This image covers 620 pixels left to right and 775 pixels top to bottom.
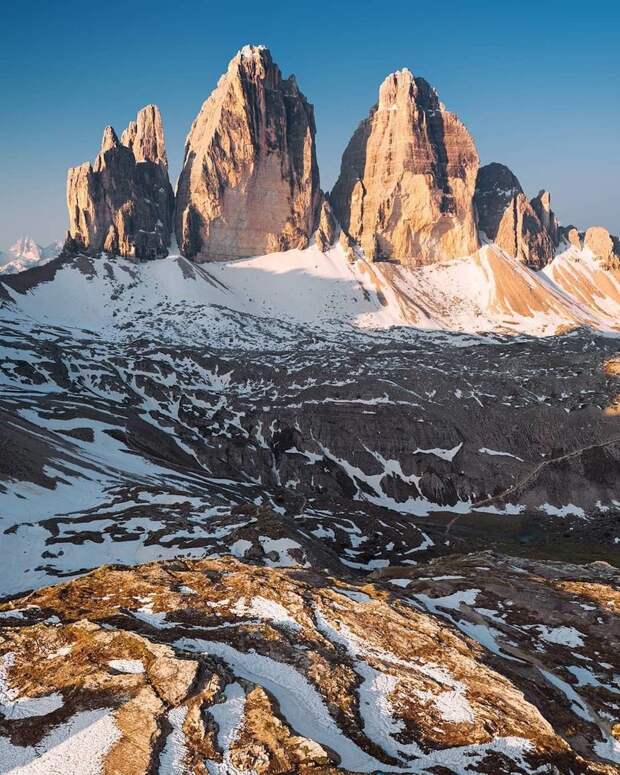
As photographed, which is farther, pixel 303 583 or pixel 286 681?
pixel 303 583

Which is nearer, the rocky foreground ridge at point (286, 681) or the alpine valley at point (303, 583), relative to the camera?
the rocky foreground ridge at point (286, 681)

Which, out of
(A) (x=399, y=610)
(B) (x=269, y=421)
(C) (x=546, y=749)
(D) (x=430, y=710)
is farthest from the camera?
(B) (x=269, y=421)

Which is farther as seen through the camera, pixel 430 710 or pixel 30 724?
pixel 430 710

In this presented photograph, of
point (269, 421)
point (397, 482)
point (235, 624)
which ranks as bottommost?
point (397, 482)

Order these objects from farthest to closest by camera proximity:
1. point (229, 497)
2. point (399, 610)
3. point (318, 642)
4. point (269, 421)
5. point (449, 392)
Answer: point (449, 392) < point (269, 421) < point (229, 497) < point (399, 610) < point (318, 642)

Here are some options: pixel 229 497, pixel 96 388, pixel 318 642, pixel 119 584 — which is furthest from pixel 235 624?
pixel 96 388

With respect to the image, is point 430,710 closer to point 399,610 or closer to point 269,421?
point 399,610

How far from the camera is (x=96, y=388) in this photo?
170 metres

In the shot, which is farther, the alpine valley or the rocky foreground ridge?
the alpine valley

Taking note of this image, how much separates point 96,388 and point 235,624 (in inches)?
5685

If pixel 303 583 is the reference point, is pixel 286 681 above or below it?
above

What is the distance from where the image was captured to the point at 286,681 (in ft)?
102

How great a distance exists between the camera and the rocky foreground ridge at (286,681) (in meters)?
24.9

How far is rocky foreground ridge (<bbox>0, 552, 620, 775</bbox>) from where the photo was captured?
81.6 ft
